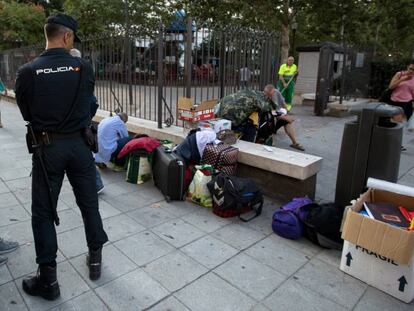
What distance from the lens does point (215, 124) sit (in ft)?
17.4

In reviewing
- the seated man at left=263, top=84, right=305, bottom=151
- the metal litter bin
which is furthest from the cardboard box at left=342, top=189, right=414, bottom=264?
the seated man at left=263, top=84, right=305, bottom=151

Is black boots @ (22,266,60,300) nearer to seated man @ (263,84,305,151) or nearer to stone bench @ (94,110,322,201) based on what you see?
stone bench @ (94,110,322,201)

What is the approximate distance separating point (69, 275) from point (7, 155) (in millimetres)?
4335

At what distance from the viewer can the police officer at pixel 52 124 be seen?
241cm

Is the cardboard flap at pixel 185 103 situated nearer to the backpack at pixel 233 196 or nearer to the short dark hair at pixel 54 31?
the backpack at pixel 233 196

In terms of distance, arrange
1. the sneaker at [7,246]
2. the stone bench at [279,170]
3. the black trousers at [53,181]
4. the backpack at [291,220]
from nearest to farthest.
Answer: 1. the black trousers at [53,181]
2. the sneaker at [7,246]
3. the backpack at [291,220]
4. the stone bench at [279,170]

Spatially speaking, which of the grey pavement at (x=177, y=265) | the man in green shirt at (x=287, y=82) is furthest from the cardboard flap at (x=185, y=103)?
the man in green shirt at (x=287, y=82)

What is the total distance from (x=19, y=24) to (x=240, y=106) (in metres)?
19.1

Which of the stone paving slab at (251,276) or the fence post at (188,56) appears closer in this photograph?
the stone paving slab at (251,276)

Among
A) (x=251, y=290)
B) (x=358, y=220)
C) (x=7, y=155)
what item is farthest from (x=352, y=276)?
(x=7, y=155)

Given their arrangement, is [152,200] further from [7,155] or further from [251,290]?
[7,155]

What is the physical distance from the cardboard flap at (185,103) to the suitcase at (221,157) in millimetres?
994

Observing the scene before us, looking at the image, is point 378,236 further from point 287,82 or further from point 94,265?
point 287,82

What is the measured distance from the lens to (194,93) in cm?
603
